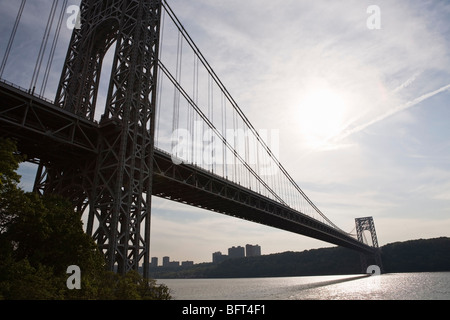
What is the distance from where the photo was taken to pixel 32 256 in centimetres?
1473

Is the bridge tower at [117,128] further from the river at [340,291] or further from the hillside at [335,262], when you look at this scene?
the hillside at [335,262]

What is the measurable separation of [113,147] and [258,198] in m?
31.1

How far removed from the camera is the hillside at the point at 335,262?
140 m

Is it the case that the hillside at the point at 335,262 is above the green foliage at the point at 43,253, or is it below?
above

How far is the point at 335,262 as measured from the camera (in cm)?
15438

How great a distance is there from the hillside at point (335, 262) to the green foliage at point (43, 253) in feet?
509

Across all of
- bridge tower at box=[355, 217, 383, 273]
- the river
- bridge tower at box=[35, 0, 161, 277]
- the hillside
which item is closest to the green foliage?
bridge tower at box=[35, 0, 161, 277]

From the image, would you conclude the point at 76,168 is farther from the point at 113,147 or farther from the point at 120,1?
the point at 120,1

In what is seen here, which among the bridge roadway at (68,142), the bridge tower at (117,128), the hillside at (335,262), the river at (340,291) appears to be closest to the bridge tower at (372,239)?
the hillside at (335,262)

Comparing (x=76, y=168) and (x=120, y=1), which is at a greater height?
(x=120, y=1)

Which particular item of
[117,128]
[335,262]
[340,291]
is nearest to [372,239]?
[335,262]

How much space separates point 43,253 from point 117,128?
11.7m

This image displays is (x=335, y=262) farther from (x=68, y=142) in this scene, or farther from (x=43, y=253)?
(x=43, y=253)
